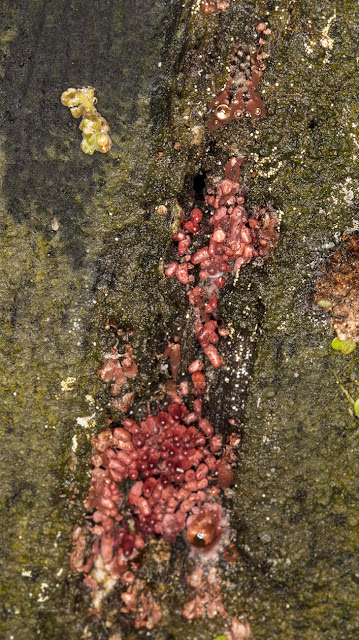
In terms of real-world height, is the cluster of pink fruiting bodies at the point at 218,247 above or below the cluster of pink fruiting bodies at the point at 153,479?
above

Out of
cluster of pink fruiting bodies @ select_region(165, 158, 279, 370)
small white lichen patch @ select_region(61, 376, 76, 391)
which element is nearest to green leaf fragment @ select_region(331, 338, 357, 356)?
cluster of pink fruiting bodies @ select_region(165, 158, 279, 370)

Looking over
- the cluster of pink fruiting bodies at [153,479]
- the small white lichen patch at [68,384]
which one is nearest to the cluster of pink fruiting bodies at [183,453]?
the cluster of pink fruiting bodies at [153,479]

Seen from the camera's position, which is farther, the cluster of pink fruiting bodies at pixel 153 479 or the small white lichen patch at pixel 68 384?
the small white lichen patch at pixel 68 384

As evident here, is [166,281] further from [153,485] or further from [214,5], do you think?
[214,5]

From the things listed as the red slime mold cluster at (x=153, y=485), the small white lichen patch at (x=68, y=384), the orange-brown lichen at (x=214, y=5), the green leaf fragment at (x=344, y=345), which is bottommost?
the red slime mold cluster at (x=153, y=485)

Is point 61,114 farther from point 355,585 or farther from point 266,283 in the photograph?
point 355,585

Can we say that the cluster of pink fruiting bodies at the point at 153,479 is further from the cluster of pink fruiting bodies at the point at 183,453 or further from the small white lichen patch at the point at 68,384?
the small white lichen patch at the point at 68,384
